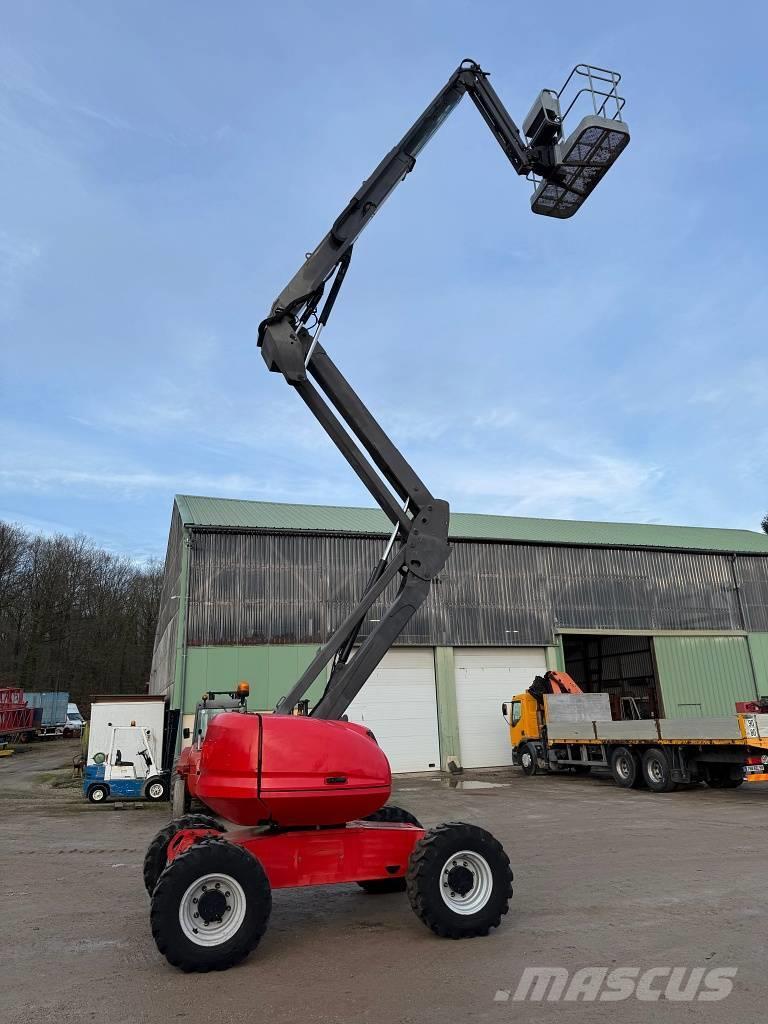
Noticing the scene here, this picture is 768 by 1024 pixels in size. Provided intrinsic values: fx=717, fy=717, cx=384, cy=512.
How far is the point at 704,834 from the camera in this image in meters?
11.5

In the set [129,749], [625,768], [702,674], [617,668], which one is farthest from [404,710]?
[617,668]

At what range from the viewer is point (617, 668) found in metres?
37.3

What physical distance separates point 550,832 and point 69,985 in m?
8.79

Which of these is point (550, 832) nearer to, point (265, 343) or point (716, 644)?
point (265, 343)

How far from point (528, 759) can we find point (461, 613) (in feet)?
18.7

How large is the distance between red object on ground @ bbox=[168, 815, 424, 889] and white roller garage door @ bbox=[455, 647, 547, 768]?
19497 millimetres

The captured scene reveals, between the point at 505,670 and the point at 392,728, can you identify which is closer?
the point at 392,728

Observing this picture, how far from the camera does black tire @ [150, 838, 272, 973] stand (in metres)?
5.38

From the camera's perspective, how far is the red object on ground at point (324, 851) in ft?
20.3

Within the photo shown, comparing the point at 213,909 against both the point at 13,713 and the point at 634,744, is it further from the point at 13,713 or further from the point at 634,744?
the point at 13,713

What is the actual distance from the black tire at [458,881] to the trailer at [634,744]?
39.5ft

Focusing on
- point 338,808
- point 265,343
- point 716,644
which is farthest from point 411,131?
point 716,644

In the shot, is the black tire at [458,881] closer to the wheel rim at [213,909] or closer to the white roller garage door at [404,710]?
the wheel rim at [213,909]

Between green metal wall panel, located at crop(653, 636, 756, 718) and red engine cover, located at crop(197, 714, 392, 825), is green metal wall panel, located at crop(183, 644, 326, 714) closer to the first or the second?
green metal wall panel, located at crop(653, 636, 756, 718)
